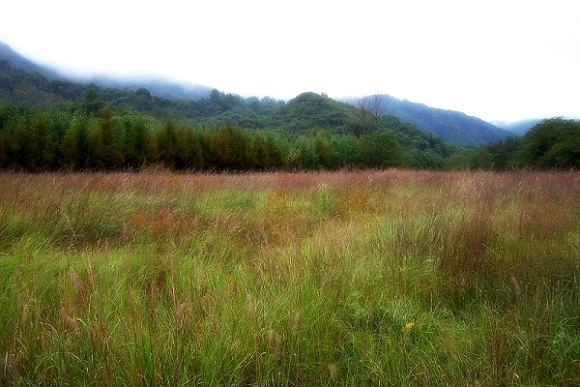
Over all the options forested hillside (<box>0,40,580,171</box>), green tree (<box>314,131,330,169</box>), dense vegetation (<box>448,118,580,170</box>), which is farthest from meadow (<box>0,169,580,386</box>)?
green tree (<box>314,131,330,169</box>)

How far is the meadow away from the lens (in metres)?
1.45

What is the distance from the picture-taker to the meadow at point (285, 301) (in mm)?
1445

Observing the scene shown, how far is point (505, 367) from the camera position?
1.39 m

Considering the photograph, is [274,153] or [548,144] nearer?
[548,144]

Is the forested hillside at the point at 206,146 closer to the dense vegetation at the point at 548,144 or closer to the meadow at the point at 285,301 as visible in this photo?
the dense vegetation at the point at 548,144

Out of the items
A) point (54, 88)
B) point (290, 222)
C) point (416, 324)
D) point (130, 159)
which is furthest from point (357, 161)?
point (54, 88)

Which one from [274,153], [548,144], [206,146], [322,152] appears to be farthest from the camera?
[322,152]

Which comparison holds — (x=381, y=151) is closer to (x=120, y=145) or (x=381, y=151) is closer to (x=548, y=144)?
(x=548, y=144)

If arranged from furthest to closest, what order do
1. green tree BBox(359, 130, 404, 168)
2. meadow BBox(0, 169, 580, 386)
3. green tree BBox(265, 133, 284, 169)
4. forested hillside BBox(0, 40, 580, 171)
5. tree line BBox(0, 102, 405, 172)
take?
green tree BBox(359, 130, 404, 168), green tree BBox(265, 133, 284, 169), tree line BBox(0, 102, 405, 172), forested hillside BBox(0, 40, 580, 171), meadow BBox(0, 169, 580, 386)

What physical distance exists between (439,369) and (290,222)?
341 cm

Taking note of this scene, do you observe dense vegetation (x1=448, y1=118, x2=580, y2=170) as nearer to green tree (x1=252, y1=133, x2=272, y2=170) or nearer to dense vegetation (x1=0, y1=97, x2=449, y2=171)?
dense vegetation (x1=0, y1=97, x2=449, y2=171)

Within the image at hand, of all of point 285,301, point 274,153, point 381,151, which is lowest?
point 274,153

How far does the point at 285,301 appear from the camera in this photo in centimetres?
196

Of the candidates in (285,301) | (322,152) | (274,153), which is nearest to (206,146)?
(274,153)
